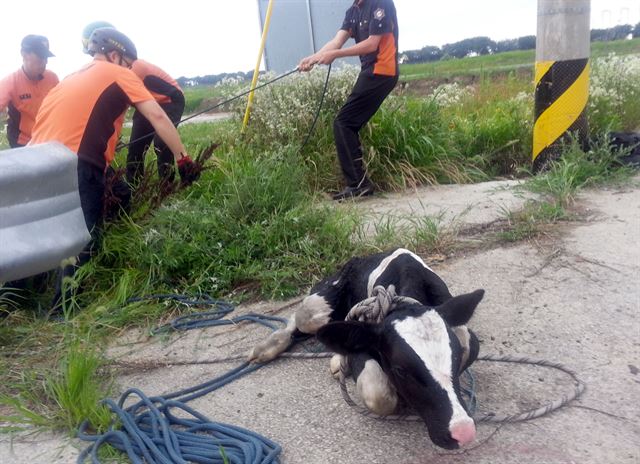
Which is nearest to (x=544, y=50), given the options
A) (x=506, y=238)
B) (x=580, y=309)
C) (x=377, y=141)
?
(x=377, y=141)

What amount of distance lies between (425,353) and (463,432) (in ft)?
1.09

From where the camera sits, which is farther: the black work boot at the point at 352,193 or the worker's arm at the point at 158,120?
the black work boot at the point at 352,193

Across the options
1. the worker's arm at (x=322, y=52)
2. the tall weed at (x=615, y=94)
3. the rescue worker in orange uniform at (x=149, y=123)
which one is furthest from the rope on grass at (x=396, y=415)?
the tall weed at (x=615, y=94)

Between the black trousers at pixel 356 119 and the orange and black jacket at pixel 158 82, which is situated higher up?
the orange and black jacket at pixel 158 82

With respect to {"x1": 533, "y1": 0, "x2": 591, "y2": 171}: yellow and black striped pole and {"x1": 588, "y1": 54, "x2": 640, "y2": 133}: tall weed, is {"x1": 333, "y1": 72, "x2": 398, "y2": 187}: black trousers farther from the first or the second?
{"x1": 588, "y1": 54, "x2": 640, "y2": 133}: tall weed

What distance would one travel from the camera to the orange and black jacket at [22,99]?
7.00 m

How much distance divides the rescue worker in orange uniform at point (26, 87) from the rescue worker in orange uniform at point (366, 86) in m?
2.82

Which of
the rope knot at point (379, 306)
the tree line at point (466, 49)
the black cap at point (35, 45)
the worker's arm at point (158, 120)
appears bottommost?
the tree line at point (466, 49)

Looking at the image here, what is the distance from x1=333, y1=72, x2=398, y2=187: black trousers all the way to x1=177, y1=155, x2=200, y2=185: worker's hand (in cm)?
166

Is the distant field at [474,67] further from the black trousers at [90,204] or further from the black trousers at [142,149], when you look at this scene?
the black trousers at [90,204]

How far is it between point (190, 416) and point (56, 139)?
2.45 metres

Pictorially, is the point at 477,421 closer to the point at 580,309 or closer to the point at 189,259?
the point at 580,309

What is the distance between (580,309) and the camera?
3.95m

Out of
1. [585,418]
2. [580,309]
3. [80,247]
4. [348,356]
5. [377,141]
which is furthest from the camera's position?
[377,141]
